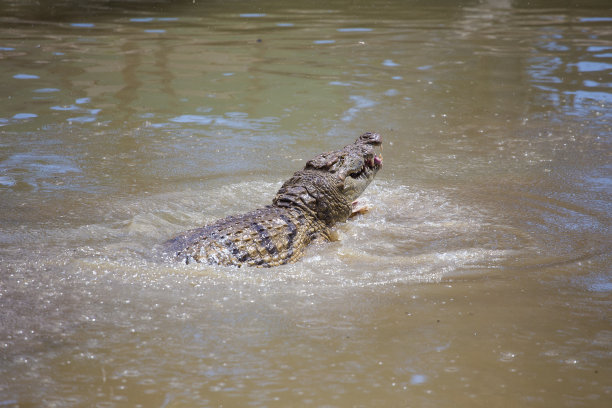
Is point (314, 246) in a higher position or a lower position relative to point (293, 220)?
lower

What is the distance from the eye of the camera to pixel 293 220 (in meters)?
4.93

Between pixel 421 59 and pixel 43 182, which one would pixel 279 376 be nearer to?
pixel 43 182

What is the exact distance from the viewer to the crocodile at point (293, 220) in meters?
4.36

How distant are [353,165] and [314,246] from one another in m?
1.05

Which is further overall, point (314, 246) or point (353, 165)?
point (353, 165)

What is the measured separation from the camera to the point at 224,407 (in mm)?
2775

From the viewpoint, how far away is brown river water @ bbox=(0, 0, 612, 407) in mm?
3021

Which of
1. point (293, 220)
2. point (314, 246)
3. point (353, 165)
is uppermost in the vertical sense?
point (353, 165)

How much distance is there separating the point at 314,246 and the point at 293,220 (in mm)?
261

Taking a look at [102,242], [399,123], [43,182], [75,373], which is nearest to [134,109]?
[43,182]

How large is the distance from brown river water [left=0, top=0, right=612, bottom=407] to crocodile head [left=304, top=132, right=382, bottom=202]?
0.86ft

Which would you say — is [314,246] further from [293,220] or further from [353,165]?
[353,165]

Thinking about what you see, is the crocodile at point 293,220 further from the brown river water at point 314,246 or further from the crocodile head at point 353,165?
the brown river water at point 314,246

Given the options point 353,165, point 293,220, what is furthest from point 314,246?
point 353,165
